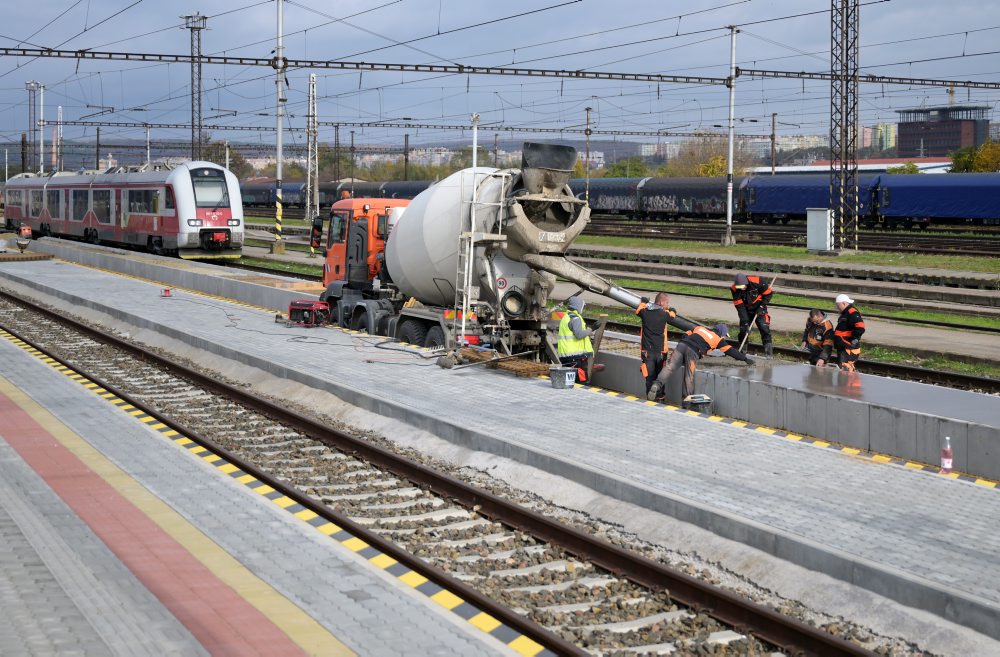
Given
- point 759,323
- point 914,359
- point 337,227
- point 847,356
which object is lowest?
point 914,359

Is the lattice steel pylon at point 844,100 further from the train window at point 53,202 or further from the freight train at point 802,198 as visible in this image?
the train window at point 53,202

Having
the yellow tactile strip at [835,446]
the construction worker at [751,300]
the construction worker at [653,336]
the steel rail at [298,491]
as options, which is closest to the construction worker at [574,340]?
the construction worker at [653,336]

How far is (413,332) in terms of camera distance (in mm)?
20281

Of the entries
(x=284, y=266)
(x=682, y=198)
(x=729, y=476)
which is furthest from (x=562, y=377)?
(x=682, y=198)

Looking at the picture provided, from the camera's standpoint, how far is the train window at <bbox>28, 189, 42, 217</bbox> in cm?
5819

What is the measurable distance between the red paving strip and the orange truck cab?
389 inches

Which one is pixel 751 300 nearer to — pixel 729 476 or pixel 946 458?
pixel 946 458

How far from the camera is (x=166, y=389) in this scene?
17891 mm

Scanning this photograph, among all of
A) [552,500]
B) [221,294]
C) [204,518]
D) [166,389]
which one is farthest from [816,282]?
[204,518]

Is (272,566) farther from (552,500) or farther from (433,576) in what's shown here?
(552,500)

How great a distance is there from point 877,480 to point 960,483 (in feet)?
2.42

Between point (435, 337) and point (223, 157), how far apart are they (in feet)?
407

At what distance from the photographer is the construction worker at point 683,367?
608 inches

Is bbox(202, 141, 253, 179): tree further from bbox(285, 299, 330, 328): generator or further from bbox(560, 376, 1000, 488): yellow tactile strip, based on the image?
bbox(560, 376, 1000, 488): yellow tactile strip
